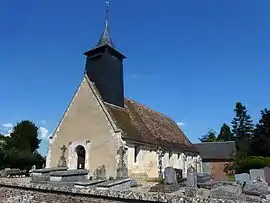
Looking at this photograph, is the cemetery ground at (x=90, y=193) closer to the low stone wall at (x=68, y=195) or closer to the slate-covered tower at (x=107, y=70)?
the low stone wall at (x=68, y=195)

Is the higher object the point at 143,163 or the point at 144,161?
the point at 144,161

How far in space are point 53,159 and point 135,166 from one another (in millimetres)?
7001

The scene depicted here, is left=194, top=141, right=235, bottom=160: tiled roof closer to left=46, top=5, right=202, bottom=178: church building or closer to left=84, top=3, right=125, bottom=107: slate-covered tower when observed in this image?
left=46, top=5, right=202, bottom=178: church building

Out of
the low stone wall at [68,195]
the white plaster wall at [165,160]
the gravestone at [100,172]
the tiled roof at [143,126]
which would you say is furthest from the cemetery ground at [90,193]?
the white plaster wall at [165,160]

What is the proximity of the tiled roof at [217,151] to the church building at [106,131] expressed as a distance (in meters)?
14.3

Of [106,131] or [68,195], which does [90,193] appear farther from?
[106,131]

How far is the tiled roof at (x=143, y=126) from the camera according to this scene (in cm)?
2071

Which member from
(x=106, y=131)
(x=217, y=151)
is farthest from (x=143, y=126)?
(x=217, y=151)

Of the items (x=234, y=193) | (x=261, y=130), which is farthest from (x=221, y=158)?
(x=234, y=193)

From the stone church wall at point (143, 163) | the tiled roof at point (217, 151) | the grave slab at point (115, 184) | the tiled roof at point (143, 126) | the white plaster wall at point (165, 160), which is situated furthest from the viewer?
the tiled roof at point (217, 151)

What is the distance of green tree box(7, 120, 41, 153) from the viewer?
3225 centimetres

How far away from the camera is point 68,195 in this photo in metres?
6.57

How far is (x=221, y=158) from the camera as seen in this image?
3675 cm

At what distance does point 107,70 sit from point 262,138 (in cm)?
2119
